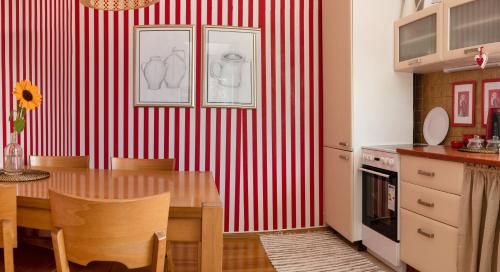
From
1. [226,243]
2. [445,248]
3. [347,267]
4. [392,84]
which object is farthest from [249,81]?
[445,248]

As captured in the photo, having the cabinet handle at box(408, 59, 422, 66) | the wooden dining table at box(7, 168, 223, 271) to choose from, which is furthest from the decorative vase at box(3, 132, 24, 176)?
the cabinet handle at box(408, 59, 422, 66)

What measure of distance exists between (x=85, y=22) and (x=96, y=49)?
0.26m

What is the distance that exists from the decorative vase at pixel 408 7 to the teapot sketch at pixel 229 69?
142 centimetres

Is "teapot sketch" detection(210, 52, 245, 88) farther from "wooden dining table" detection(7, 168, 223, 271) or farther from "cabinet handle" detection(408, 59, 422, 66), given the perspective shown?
"wooden dining table" detection(7, 168, 223, 271)

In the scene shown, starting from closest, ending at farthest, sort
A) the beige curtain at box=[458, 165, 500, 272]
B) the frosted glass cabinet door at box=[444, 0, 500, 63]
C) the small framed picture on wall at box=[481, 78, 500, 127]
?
the beige curtain at box=[458, 165, 500, 272]
the frosted glass cabinet door at box=[444, 0, 500, 63]
the small framed picture on wall at box=[481, 78, 500, 127]

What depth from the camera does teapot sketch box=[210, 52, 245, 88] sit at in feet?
11.9

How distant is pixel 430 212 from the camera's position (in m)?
2.39

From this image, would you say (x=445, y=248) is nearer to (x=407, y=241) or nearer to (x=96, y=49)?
(x=407, y=241)

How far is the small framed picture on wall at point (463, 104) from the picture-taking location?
2834mm

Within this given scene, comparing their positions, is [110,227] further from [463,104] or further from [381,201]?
[463,104]

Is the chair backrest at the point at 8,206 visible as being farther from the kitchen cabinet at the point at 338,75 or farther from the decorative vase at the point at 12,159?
the kitchen cabinet at the point at 338,75

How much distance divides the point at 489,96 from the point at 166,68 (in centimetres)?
259

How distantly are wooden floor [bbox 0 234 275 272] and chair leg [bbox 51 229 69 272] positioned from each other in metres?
0.33

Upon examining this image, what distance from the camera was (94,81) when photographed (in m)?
3.58
